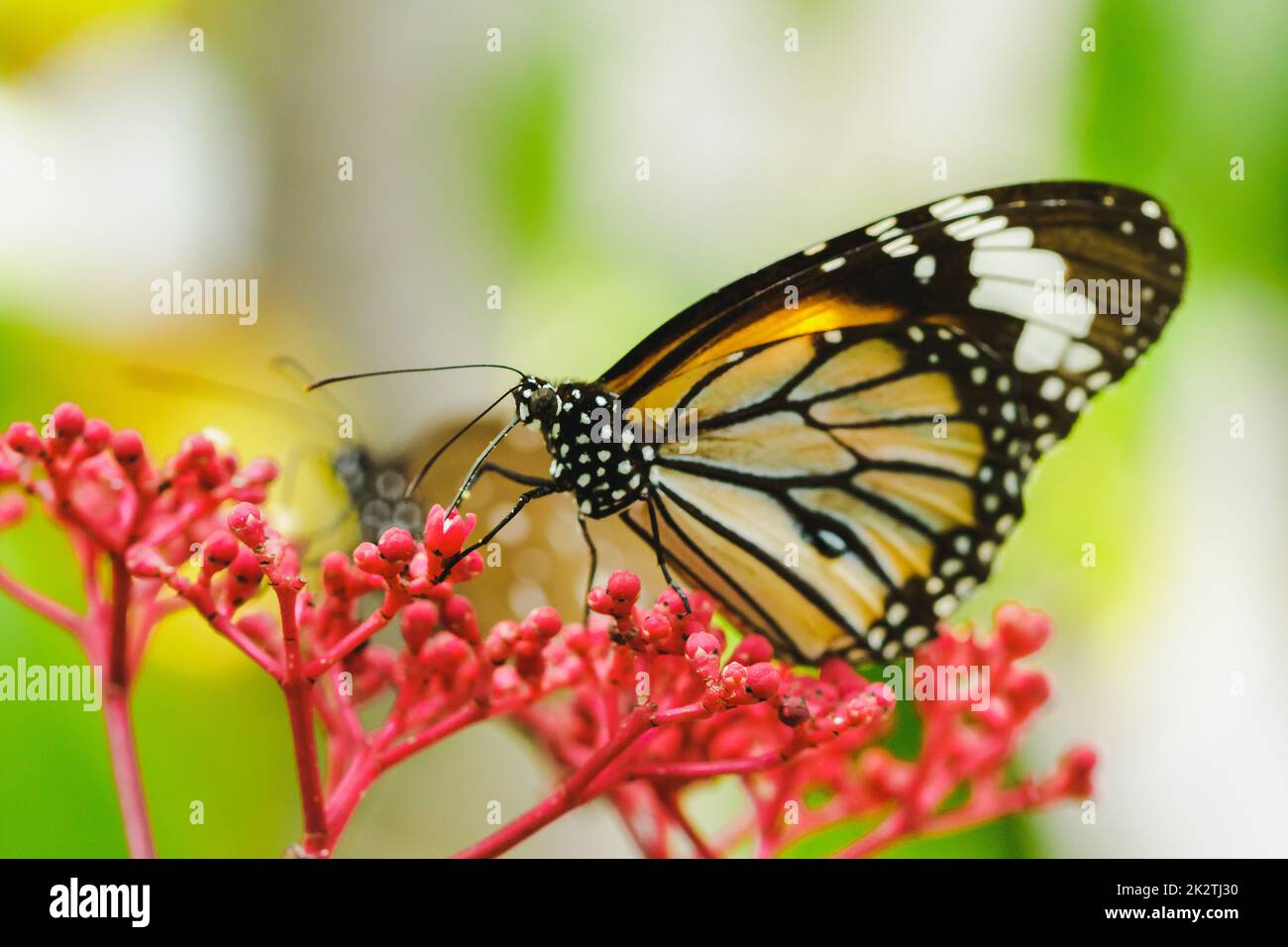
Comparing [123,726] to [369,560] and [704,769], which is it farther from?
[704,769]

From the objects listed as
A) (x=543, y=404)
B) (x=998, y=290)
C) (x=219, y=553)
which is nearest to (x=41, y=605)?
(x=219, y=553)

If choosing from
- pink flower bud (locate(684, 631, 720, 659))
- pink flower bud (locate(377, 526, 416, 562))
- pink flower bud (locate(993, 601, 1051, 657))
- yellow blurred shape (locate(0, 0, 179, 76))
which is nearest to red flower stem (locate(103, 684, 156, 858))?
pink flower bud (locate(377, 526, 416, 562))

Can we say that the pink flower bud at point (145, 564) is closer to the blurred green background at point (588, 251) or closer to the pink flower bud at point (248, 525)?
the pink flower bud at point (248, 525)

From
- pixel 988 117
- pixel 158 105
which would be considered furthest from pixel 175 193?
pixel 988 117

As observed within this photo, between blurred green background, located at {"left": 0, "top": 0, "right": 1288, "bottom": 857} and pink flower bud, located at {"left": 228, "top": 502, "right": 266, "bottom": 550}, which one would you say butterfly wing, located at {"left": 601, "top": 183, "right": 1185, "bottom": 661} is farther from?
pink flower bud, located at {"left": 228, "top": 502, "right": 266, "bottom": 550}

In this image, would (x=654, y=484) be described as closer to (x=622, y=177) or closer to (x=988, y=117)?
(x=622, y=177)

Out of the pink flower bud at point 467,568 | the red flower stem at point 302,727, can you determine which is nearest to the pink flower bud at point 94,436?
the red flower stem at point 302,727

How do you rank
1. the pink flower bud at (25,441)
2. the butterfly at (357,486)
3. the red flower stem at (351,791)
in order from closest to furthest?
the red flower stem at (351,791), the pink flower bud at (25,441), the butterfly at (357,486)
